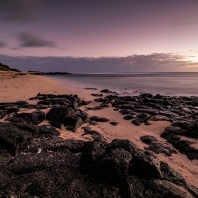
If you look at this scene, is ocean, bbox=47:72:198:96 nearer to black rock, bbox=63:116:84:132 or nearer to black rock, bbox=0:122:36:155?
black rock, bbox=63:116:84:132

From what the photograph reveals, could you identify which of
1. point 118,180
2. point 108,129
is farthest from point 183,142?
point 118,180

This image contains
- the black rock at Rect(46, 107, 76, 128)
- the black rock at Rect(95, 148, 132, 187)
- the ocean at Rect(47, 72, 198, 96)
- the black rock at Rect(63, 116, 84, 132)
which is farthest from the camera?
the ocean at Rect(47, 72, 198, 96)

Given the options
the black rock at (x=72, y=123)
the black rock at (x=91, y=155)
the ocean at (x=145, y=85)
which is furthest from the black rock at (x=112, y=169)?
the ocean at (x=145, y=85)

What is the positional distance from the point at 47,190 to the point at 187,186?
12.1 ft

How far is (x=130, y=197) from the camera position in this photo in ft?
15.2

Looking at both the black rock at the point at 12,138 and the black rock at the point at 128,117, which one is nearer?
the black rock at the point at 12,138

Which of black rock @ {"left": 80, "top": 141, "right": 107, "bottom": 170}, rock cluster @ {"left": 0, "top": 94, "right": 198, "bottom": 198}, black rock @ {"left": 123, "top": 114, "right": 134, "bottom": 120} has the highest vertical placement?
black rock @ {"left": 80, "top": 141, "right": 107, "bottom": 170}

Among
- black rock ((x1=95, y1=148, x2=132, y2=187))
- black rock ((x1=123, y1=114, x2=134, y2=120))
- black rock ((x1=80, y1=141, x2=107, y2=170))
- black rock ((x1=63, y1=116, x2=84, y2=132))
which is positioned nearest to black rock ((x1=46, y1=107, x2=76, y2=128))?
black rock ((x1=63, y1=116, x2=84, y2=132))

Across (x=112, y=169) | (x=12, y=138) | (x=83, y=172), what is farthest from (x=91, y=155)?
(x=12, y=138)

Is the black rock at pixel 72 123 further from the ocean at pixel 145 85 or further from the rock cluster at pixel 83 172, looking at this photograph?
the ocean at pixel 145 85

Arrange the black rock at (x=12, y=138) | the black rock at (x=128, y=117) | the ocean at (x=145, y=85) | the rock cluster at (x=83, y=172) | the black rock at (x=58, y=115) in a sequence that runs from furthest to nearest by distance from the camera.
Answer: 1. the ocean at (x=145, y=85)
2. the black rock at (x=128, y=117)
3. the black rock at (x=58, y=115)
4. the black rock at (x=12, y=138)
5. the rock cluster at (x=83, y=172)

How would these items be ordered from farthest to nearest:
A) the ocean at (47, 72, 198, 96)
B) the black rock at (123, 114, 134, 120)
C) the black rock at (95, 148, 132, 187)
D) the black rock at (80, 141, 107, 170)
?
the ocean at (47, 72, 198, 96) < the black rock at (123, 114, 134, 120) < the black rock at (80, 141, 107, 170) < the black rock at (95, 148, 132, 187)

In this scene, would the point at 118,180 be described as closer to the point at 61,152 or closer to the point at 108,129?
the point at 61,152

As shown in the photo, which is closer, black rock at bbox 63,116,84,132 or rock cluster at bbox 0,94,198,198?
rock cluster at bbox 0,94,198,198
